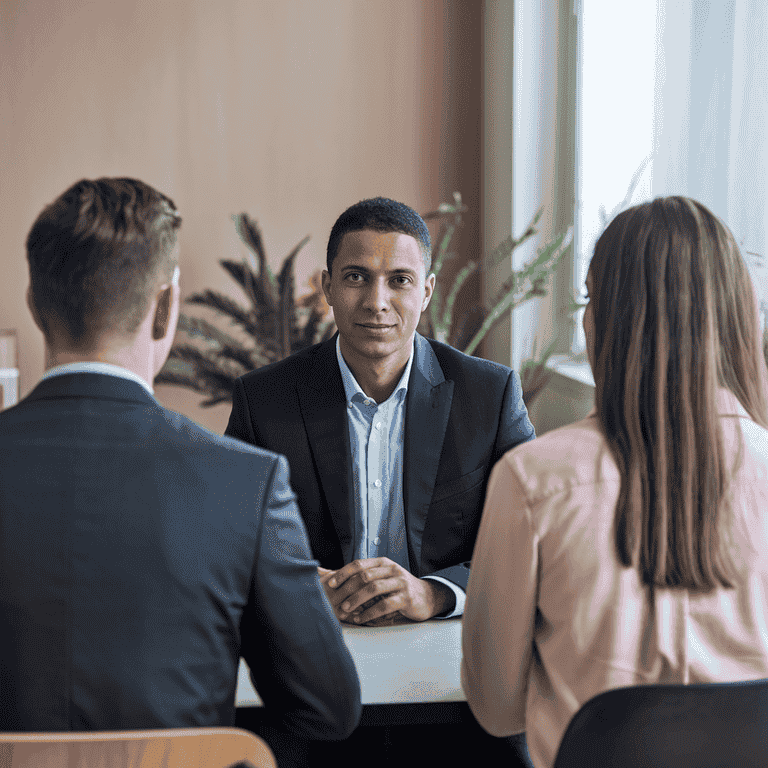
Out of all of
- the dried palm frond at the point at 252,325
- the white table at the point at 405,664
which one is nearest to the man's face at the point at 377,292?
the white table at the point at 405,664

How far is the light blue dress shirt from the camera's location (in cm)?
174

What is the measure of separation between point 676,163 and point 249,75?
2.54m

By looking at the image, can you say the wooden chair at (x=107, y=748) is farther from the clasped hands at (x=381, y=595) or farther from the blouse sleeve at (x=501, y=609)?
the clasped hands at (x=381, y=595)

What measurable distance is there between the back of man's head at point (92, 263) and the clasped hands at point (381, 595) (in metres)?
0.63

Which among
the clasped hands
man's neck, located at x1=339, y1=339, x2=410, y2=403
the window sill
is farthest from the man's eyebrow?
the window sill

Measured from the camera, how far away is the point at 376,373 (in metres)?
1.83

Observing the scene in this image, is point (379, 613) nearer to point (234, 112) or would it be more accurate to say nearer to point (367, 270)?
point (367, 270)

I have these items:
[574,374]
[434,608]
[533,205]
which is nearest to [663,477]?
[434,608]

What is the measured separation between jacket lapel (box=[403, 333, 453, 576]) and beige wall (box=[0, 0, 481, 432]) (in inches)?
101

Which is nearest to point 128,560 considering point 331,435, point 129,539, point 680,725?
point 129,539

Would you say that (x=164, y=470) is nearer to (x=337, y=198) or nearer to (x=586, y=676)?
(x=586, y=676)

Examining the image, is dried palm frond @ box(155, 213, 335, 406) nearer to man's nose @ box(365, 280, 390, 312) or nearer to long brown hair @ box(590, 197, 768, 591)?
man's nose @ box(365, 280, 390, 312)

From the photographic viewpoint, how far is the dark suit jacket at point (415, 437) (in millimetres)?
1705

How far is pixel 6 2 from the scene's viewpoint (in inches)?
161
